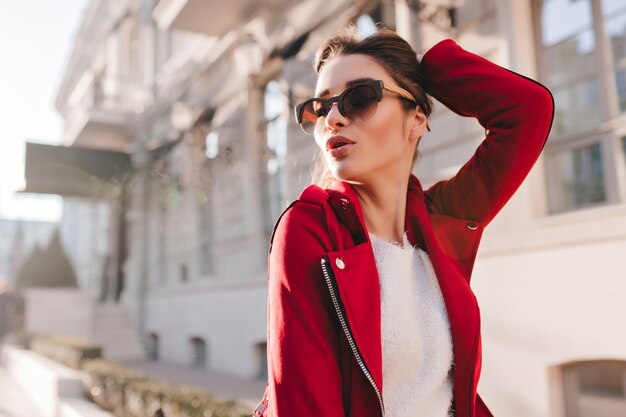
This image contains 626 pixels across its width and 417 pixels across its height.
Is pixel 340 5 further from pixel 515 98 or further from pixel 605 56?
pixel 515 98

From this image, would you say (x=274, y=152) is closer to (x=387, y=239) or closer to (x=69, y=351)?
(x=69, y=351)

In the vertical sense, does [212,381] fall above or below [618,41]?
below

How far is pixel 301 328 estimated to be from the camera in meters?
1.12

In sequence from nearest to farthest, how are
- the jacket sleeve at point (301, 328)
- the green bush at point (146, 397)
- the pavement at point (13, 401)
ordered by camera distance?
the jacket sleeve at point (301, 328) < the green bush at point (146, 397) < the pavement at point (13, 401)

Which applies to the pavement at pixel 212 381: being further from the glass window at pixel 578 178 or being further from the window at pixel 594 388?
the glass window at pixel 578 178

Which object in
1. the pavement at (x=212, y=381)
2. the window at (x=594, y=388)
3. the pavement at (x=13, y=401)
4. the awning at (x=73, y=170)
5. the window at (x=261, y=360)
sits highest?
the awning at (x=73, y=170)

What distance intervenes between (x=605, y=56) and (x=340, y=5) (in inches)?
168

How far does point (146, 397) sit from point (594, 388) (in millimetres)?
4080

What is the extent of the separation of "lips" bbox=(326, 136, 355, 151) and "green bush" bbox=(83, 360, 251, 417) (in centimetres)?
318

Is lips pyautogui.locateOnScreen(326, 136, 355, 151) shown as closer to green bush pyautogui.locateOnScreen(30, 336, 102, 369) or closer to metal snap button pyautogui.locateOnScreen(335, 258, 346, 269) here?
metal snap button pyautogui.locateOnScreen(335, 258, 346, 269)

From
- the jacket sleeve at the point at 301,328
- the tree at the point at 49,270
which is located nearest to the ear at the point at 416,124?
the jacket sleeve at the point at 301,328

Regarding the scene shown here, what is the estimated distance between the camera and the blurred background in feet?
14.6

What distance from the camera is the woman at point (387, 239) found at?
116 centimetres

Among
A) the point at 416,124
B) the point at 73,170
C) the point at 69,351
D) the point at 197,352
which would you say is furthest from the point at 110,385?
the point at 73,170
